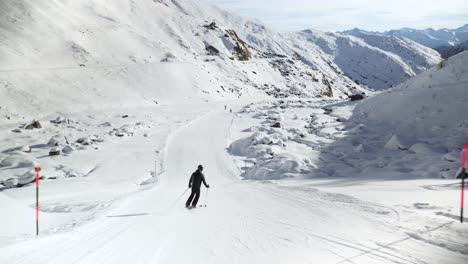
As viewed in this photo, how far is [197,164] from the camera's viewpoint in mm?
25688

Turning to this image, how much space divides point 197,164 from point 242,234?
1663cm

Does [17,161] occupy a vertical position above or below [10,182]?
above

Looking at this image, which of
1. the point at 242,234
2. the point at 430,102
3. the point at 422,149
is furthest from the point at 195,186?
the point at 430,102

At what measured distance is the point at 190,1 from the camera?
17875 cm

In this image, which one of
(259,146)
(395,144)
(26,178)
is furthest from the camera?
(259,146)

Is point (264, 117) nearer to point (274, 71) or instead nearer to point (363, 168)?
point (363, 168)

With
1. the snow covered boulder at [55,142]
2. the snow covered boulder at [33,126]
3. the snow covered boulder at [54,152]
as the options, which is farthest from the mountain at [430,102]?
Answer: the snow covered boulder at [33,126]

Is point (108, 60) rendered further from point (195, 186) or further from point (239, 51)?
point (195, 186)

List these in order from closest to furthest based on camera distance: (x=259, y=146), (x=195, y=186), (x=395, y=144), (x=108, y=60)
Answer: (x=195, y=186) → (x=395, y=144) → (x=259, y=146) → (x=108, y=60)

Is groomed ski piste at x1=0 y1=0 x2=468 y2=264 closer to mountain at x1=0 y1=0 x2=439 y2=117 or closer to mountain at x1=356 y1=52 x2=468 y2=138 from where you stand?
mountain at x1=356 y1=52 x2=468 y2=138

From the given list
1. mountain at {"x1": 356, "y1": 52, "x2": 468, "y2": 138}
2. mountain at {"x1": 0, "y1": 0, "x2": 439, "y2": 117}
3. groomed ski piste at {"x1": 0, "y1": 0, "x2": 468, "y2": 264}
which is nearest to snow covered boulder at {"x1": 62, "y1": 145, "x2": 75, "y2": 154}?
groomed ski piste at {"x1": 0, "y1": 0, "x2": 468, "y2": 264}

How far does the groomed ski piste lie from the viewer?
8328mm

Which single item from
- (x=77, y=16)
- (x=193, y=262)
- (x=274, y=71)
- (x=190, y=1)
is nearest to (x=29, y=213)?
(x=193, y=262)

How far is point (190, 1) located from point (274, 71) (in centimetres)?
7776
